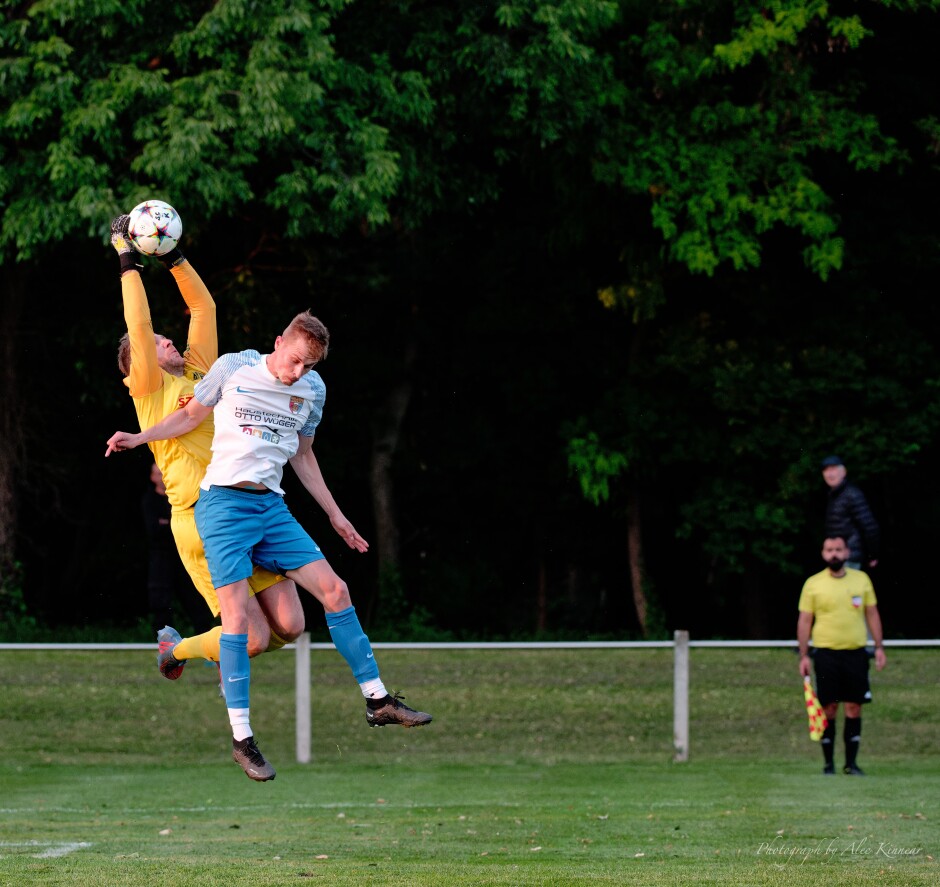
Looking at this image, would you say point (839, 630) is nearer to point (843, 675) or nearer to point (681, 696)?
point (843, 675)

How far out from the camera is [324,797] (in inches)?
571

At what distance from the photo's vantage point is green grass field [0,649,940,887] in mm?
10430

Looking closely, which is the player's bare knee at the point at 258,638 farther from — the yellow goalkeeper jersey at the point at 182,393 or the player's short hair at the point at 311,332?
the player's short hair at the point at 311,332

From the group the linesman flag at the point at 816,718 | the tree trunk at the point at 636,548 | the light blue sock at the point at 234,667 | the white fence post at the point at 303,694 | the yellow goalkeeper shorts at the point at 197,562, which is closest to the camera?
the light blue sock at the point at 234,667

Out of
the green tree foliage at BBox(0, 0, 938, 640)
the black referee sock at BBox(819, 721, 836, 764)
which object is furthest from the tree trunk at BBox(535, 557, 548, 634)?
the black referee sock at BBox(819, 721, 836, 764)

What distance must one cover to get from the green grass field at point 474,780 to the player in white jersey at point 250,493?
164cm

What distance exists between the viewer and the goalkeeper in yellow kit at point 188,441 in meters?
8.44

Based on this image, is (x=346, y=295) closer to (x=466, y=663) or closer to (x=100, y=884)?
(x=466, y=663)

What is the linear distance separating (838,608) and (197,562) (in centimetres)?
797

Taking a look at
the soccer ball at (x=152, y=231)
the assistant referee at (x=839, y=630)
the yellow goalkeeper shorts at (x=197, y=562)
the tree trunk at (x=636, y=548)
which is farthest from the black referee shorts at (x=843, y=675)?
the tree trunk at (x=636, y=548)

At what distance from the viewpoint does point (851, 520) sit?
16.6 metres

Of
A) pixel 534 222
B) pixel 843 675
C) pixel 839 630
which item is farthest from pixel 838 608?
pixel 534 222

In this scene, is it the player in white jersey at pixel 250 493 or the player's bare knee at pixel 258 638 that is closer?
the player in white jersey at pixel 250 493

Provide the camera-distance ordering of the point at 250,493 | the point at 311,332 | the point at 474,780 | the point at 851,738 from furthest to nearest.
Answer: the point at 474,780 < the point at 851,738 < the point at 250,493 < the point at 311,332
